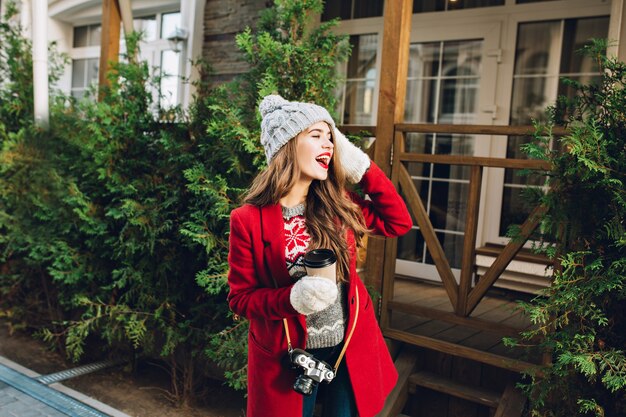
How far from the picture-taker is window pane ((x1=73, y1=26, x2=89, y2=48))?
8555 millimetres

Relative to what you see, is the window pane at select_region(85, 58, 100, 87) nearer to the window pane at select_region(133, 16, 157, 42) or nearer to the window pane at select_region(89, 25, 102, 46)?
the window pane at select_region(89, 25, 102, 46)

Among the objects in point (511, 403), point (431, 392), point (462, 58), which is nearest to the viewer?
point (511, 403)

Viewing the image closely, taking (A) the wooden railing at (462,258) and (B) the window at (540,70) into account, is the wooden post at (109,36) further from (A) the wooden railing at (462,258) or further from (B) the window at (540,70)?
(B) the window at (540,70)

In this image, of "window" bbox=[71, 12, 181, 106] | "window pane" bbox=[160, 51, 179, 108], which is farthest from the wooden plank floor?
"window pane" bbox=[160, 51, 179, 108]

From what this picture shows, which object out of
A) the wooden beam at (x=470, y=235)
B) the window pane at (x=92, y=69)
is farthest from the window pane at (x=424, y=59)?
the window pane at (x=92, y=69)

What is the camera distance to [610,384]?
2.53 metres

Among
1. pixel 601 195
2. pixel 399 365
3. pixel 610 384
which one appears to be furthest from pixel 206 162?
pixel 610 384

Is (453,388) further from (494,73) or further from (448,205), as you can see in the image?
(494,73)

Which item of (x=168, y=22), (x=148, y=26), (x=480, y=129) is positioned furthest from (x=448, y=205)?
(x=148, y=26)

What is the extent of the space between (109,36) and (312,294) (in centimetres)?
503

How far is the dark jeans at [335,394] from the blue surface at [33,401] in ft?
7.57

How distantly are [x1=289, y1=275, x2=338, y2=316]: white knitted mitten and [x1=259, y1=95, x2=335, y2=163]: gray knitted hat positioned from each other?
564 mm

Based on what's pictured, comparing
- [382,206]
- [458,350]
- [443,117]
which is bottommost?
[458,350]

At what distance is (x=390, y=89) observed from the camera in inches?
158
